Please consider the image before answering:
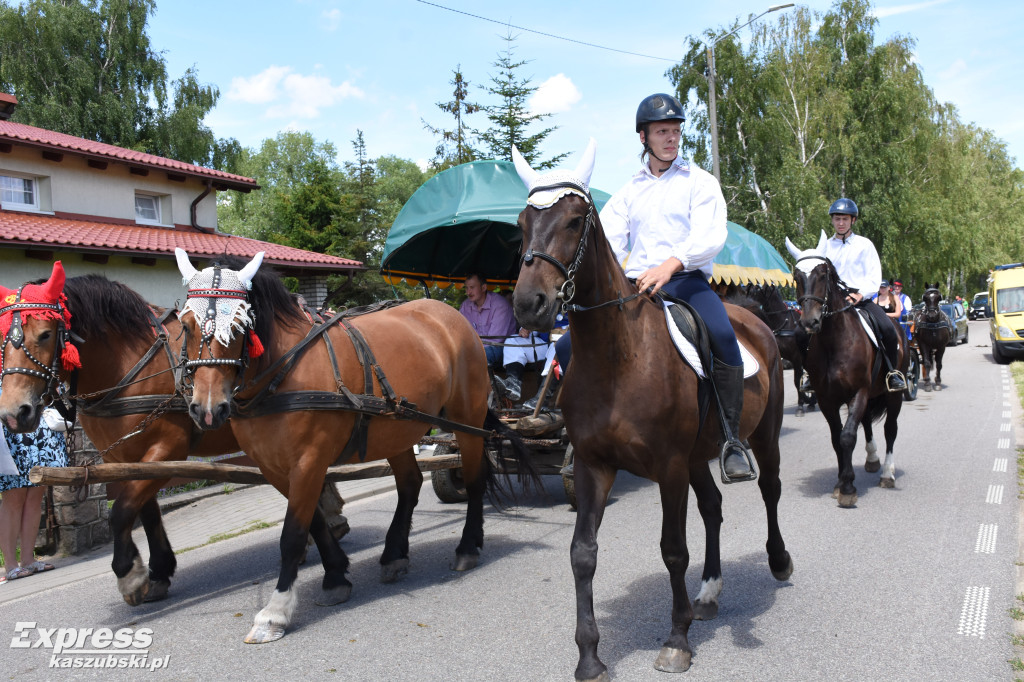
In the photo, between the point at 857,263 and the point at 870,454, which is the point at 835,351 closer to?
the point at 857,263

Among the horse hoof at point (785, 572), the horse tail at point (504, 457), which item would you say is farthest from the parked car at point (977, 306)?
the horse hoof at point (785, 572)

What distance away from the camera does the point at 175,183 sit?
65.4ft

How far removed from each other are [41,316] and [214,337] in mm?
→ 1196

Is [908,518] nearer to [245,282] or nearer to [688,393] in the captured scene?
[688,393]

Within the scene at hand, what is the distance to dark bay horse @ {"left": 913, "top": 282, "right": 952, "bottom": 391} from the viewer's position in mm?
16203

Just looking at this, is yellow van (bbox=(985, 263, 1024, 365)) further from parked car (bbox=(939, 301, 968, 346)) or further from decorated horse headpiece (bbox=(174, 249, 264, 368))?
decorated horse headpiece (bbox=(174, 249, 264, 368))

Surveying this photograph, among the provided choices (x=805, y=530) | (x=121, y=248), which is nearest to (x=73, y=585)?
(x=805, y=530)

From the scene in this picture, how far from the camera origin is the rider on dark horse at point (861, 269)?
7941 mm

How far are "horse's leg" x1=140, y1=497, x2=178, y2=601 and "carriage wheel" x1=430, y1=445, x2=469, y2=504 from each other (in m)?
2.92

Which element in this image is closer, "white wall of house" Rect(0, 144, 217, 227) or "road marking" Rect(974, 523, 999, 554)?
"road marking" Rect(974, 523, 999, 554)

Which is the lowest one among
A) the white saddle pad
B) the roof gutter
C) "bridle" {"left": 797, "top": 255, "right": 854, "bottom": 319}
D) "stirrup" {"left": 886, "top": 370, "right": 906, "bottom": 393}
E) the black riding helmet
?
"stirrup" {"left": 886, "top": 370, "right": 906, "bottom": 393}

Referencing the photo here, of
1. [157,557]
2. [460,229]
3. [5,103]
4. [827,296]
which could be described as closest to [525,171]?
[157,557]

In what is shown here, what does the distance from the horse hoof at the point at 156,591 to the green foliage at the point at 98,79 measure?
28.9 m

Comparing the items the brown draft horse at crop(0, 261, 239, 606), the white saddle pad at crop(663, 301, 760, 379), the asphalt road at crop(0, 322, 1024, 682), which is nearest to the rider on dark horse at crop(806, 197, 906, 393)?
the asphalt road at crop(0, 322, 1024, 682)
